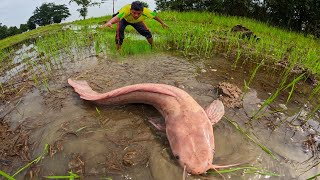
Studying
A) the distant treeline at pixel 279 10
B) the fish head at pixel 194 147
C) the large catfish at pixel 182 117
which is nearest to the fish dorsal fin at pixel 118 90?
the large catfish at pixel 182 117

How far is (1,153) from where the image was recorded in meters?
2.94

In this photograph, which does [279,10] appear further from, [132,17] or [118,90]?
[118,90]

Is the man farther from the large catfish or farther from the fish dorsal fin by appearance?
the large catfish

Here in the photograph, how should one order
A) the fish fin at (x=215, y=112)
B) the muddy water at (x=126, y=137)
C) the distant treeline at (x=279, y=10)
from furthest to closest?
the distant treeline at (x=279, y=10) → the fish fin at (x=215, y=112) → the muddy water at (x=126, y=137)

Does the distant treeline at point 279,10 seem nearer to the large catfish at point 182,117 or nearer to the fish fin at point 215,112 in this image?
the fish fin at point 215,112

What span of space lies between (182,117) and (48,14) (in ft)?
101

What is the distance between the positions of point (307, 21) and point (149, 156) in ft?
42.2

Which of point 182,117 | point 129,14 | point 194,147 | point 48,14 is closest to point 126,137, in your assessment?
point 182,117

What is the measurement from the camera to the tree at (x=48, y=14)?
29.3 m

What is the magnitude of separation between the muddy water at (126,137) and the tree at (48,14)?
2796 cm

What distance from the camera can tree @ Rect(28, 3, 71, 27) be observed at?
1153 inches

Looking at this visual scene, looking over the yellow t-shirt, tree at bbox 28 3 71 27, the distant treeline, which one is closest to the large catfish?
the yellow t-shirt

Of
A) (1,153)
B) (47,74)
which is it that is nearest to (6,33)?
(47,74)

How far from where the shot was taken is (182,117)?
2.82m
